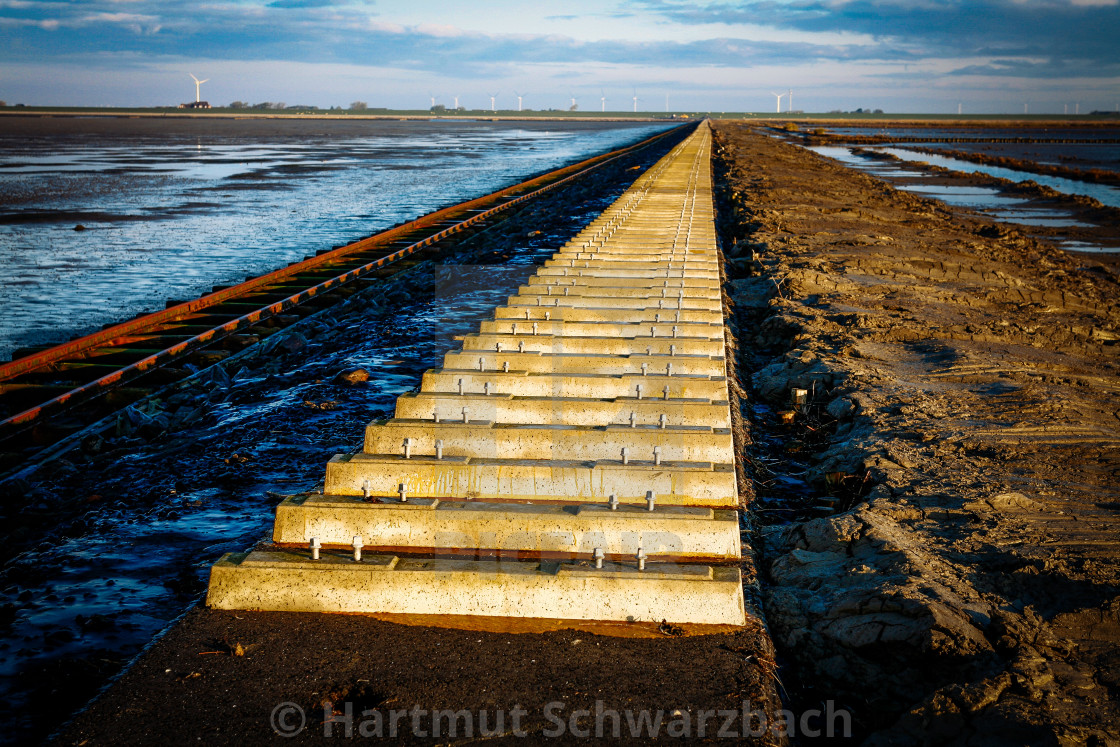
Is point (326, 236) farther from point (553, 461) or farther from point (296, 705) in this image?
point (296, 705)

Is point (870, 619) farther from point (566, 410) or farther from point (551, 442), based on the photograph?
point (566, 410)

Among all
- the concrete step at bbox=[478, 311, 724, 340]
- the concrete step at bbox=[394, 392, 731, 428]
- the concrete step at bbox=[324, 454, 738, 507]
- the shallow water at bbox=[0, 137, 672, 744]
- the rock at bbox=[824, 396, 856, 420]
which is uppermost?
the concrete step at bbox=[478, 311, 724, 340]

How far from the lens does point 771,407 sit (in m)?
8.91

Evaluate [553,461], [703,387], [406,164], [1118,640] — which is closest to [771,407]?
[703,387]

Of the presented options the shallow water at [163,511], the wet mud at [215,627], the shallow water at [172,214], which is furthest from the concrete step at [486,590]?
the shallow water at [172,214]

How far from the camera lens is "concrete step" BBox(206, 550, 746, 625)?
14.7 feet

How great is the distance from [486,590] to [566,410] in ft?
7.77

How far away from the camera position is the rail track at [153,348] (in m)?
8.30

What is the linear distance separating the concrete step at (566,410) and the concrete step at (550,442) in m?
0.40

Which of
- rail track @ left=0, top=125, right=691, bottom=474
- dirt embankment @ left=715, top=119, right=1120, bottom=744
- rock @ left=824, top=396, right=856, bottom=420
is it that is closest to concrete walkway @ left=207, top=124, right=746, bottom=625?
dirt embankment @ left=715, top=119, right=1120, bottom=744

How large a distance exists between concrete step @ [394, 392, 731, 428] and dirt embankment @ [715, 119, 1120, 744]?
861 mm

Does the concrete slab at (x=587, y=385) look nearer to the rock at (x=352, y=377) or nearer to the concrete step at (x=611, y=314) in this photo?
the concrete step at (x=611, y=314)

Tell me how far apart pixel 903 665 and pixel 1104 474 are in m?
3.38

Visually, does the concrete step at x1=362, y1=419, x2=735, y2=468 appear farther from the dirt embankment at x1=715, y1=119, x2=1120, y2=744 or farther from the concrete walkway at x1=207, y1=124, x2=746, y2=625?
the dirt embankment at x1=715, y1=119, x2=1120, y2=744
